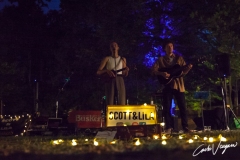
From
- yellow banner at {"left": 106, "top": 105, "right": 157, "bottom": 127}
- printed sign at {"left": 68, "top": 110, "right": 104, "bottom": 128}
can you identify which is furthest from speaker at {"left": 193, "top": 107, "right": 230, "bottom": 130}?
yellow banner at {"left": 106, "top": 105, "right": 157, "bottom": 127}

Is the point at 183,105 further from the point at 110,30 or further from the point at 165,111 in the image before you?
the point at 110,30

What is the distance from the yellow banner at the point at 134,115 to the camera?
733cm

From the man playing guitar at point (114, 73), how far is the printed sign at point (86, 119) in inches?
87.3

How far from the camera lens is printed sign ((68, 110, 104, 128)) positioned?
981 cm

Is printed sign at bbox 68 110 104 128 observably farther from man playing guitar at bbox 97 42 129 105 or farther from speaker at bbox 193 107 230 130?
speaker at bbox 193 107 230 130

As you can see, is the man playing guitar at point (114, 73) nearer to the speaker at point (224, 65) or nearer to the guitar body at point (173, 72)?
the guitar body at point (173, 72)

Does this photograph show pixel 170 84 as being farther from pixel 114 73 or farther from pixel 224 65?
pixel 224 65

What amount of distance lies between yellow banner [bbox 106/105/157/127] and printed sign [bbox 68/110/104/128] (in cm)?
247

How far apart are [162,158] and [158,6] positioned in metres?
8.26

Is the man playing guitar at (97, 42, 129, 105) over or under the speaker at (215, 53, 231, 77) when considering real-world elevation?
under
